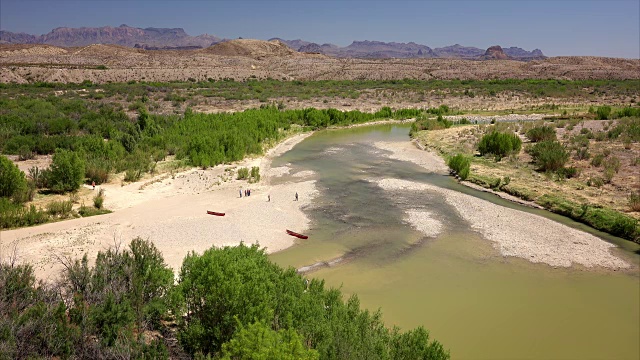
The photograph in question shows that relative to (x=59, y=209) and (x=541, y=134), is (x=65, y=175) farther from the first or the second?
(x=541, y=134)

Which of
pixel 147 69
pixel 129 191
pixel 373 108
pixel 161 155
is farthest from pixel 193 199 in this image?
pixel 147 69

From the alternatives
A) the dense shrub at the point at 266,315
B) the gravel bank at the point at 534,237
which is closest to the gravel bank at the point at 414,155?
the gravel bank at the point at 534,237

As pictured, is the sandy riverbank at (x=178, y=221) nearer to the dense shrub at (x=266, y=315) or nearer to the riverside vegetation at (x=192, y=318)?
the riverside vegetation at (x=192, y=318)

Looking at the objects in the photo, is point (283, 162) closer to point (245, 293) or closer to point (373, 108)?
point (245, 293)

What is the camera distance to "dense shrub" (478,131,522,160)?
2566 cm

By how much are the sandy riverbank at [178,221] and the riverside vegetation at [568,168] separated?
32.6 ft

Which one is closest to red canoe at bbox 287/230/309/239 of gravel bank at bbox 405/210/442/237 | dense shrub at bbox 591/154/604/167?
gravel bank at bbox 405/210/442/237

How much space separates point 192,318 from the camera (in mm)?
6984

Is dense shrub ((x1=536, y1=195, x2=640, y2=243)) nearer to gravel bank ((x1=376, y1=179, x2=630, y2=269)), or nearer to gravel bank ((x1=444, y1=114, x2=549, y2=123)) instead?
gravel bank ((x1=376, y1=179, x2=630, y2=269))

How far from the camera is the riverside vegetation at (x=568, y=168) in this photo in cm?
1655

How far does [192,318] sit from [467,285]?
25.3 ft

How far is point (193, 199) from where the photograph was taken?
17984 millimetres

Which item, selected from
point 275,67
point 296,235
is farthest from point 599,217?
point 275,67

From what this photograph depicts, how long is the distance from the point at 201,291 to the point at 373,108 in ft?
145
